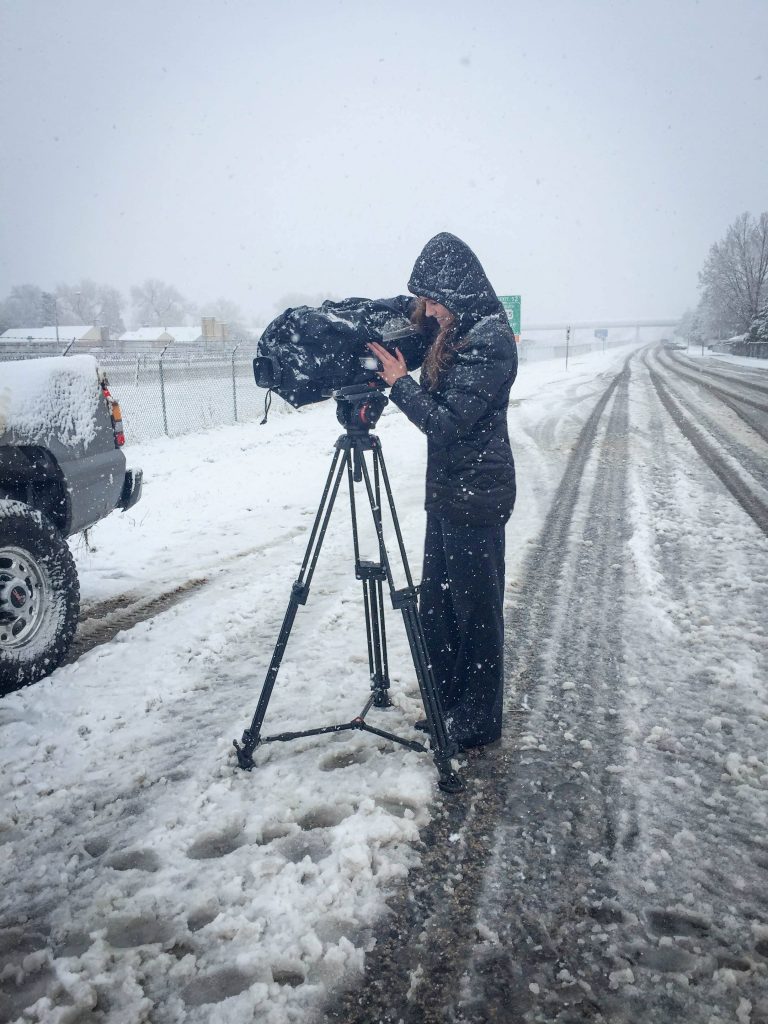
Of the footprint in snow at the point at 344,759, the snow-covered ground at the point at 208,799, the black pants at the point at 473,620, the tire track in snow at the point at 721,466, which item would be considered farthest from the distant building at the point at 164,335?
the footprint in snow at the point at 344,759

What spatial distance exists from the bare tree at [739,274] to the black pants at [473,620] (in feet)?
192

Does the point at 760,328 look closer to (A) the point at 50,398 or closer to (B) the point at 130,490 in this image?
(B) the point at 130,490

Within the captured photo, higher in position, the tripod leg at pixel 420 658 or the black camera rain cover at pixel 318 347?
the black camera rain cover at pixel 318 347

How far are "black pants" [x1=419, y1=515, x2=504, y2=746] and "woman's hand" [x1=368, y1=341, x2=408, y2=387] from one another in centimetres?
74

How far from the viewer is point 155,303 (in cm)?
Result: 11631

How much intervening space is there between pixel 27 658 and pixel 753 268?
6832 centimetres

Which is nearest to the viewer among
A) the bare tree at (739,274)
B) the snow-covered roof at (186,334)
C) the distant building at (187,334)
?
the bare tree at (739,274)

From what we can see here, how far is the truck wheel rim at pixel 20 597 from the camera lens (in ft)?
11.1

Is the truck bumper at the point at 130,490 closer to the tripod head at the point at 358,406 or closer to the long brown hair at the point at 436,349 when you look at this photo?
the tripod head at the point at 358,406

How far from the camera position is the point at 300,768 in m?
2.81

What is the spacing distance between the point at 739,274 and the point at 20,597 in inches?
2749

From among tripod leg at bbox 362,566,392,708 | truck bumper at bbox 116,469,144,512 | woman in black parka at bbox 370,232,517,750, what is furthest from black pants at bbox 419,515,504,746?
truck bumper at bbox 116,469,144,512

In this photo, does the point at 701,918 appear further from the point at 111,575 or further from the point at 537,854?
the point at 111,575

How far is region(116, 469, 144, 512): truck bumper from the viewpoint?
485cm
